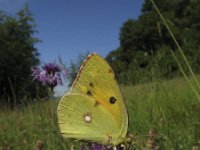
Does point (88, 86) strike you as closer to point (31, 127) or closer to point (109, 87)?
point (109, 87)

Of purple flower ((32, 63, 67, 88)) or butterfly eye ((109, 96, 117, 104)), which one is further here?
purple flower ((32, 63, 67, 88))

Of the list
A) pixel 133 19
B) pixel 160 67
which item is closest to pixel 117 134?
pixel 160 67

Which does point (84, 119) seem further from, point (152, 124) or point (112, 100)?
point (152, 124)

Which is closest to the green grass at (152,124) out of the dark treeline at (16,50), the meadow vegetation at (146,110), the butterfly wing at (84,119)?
the meadow vegetation at (146,110)

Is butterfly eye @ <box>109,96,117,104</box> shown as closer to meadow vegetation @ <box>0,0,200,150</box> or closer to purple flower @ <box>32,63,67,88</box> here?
meadow vegetation @ <box>0,0,200,150</box>

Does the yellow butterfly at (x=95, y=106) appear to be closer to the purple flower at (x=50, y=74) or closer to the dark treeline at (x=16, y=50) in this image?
the purple flower at (x=50, y=74)

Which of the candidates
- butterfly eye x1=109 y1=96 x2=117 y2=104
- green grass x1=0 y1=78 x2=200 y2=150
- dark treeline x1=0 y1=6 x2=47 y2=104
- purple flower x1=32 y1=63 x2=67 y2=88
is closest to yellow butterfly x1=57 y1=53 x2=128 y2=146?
butterfly eye x1=109 y1=96 x2=117 y2=104

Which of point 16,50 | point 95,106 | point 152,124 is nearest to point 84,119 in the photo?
point 95,106
